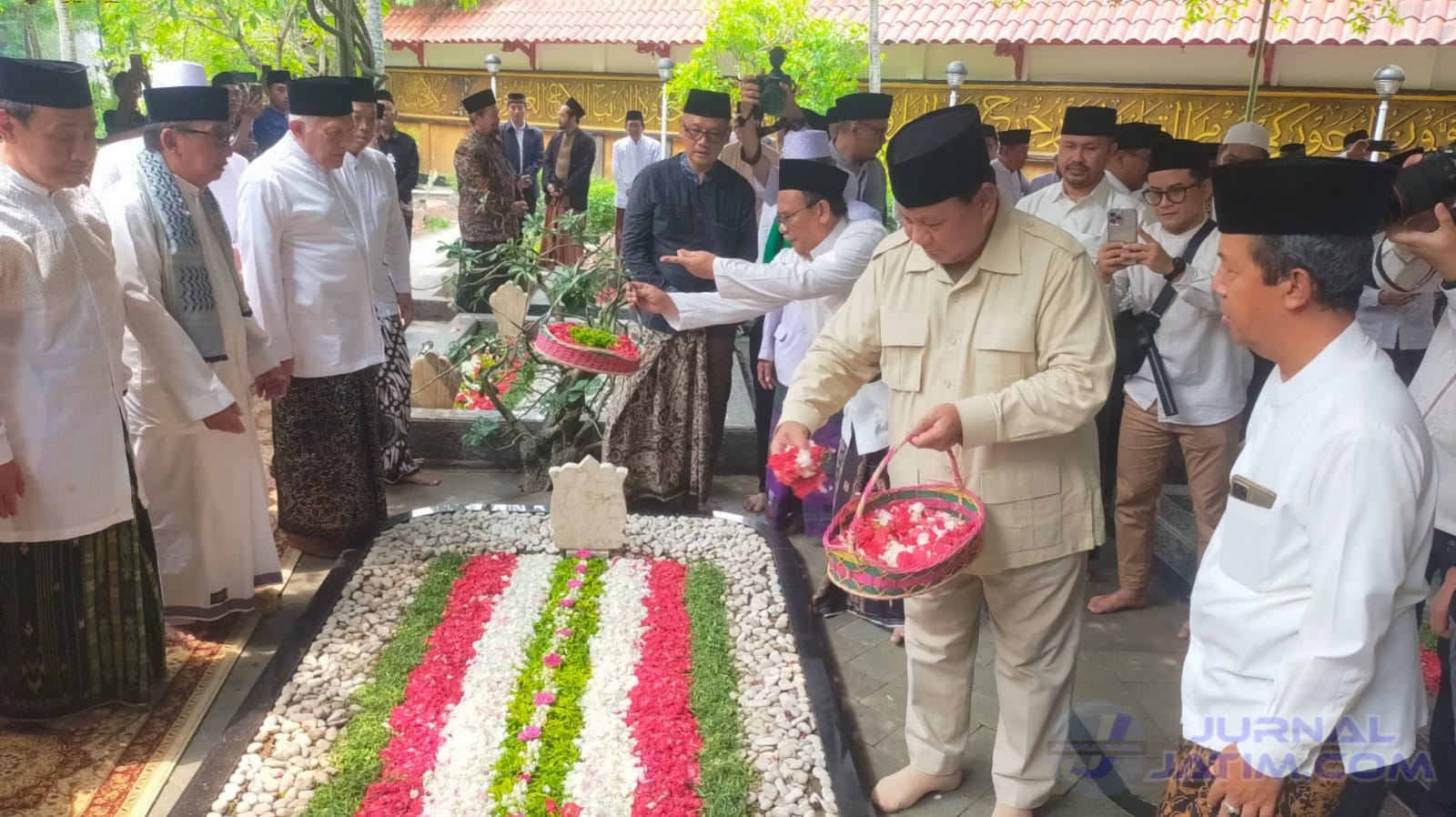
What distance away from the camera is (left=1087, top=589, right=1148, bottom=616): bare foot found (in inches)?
157

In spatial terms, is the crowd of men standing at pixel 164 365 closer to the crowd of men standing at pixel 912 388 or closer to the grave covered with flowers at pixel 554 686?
the crowd of men standing at pixel 912 388

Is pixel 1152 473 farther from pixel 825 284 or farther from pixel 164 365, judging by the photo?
pixel 164 365

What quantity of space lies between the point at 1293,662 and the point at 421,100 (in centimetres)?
1891

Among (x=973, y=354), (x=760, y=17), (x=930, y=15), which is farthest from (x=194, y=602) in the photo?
(x=930, y=15)

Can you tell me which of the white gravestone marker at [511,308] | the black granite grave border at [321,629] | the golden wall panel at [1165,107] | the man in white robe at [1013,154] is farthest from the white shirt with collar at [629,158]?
the black granite grave border at [321,629]

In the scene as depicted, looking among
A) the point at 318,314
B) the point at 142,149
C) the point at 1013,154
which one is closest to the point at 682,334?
the point at 318,314

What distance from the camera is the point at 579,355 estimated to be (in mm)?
3941

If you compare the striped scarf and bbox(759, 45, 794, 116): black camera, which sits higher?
bbox(759, 45, 794, 116): black camera

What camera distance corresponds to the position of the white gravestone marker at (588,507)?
4027mm

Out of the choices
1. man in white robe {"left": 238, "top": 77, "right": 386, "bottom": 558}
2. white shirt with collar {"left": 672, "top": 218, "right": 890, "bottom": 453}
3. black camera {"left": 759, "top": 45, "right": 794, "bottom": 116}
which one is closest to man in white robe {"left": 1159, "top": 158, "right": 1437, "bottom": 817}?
white shirt with collar {"left": 672, "top": 218, "right": 890, "bottom": 453}

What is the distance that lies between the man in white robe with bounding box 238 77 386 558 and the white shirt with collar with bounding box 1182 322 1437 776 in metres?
3.45

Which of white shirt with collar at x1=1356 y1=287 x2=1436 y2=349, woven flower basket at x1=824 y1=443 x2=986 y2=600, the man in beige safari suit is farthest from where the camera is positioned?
white shirt with collar at x1=1356 y1=287 x2=1436 y2=349

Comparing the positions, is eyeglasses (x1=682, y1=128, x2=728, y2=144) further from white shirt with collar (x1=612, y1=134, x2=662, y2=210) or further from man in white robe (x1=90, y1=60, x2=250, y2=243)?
white shirt with collar (x1=612, y1=134, x2=662, y2=210)

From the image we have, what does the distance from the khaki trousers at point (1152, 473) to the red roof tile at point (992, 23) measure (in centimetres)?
386
